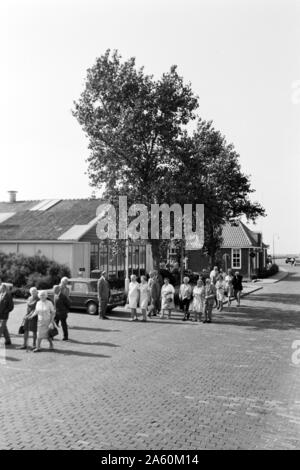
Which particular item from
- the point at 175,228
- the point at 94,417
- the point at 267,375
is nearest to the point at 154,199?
the point at 175,228

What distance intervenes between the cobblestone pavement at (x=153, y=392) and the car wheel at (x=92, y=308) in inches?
150

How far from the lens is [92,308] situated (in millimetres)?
18531

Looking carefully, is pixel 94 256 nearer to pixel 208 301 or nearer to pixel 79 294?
pixel 79 294

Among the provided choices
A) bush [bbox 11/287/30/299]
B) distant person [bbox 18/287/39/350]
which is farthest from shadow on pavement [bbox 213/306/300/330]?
bush [bbox 11/287/30/299]

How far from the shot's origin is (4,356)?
11.1m

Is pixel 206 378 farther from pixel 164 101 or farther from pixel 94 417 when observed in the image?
pixel 164 101

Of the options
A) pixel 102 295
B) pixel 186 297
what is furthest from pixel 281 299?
pixel 102 295

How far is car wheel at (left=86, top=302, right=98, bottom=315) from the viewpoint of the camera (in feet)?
60.6

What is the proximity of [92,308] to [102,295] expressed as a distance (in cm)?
169

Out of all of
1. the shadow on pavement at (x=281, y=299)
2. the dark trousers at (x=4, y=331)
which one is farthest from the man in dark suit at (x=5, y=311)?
the shadow on pavement at (x=281, y=299)

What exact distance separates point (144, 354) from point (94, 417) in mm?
4436
